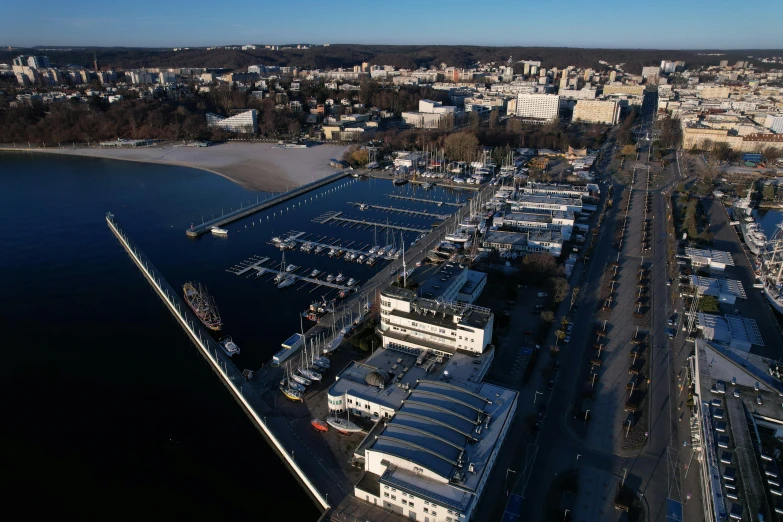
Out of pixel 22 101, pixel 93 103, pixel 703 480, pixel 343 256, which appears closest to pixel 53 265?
pixel 343 256

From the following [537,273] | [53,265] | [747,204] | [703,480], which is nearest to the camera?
[703,480]

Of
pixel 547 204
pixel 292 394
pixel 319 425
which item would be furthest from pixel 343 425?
pixel 547 204

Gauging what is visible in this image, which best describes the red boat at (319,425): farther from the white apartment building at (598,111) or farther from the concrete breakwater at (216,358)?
the white apartment building at (598,111)

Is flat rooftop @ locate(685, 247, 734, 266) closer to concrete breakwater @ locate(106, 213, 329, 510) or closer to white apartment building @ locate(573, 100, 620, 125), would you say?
concrete breakwater @ locate(106, 213, 329, 510)

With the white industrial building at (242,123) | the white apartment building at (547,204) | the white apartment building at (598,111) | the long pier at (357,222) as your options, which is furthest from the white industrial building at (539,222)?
the white apartment building at (598,111)

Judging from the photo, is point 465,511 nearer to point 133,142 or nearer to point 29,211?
point 29,211

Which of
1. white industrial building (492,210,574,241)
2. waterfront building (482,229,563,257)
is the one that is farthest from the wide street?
white industrial building (492,210,574,241)

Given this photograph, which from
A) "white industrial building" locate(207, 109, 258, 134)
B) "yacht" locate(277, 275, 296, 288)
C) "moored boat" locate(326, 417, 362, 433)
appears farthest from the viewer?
"white industrial building" locate(207, 109, 258, 134)

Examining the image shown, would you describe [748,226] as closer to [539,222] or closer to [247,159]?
[539,222]
